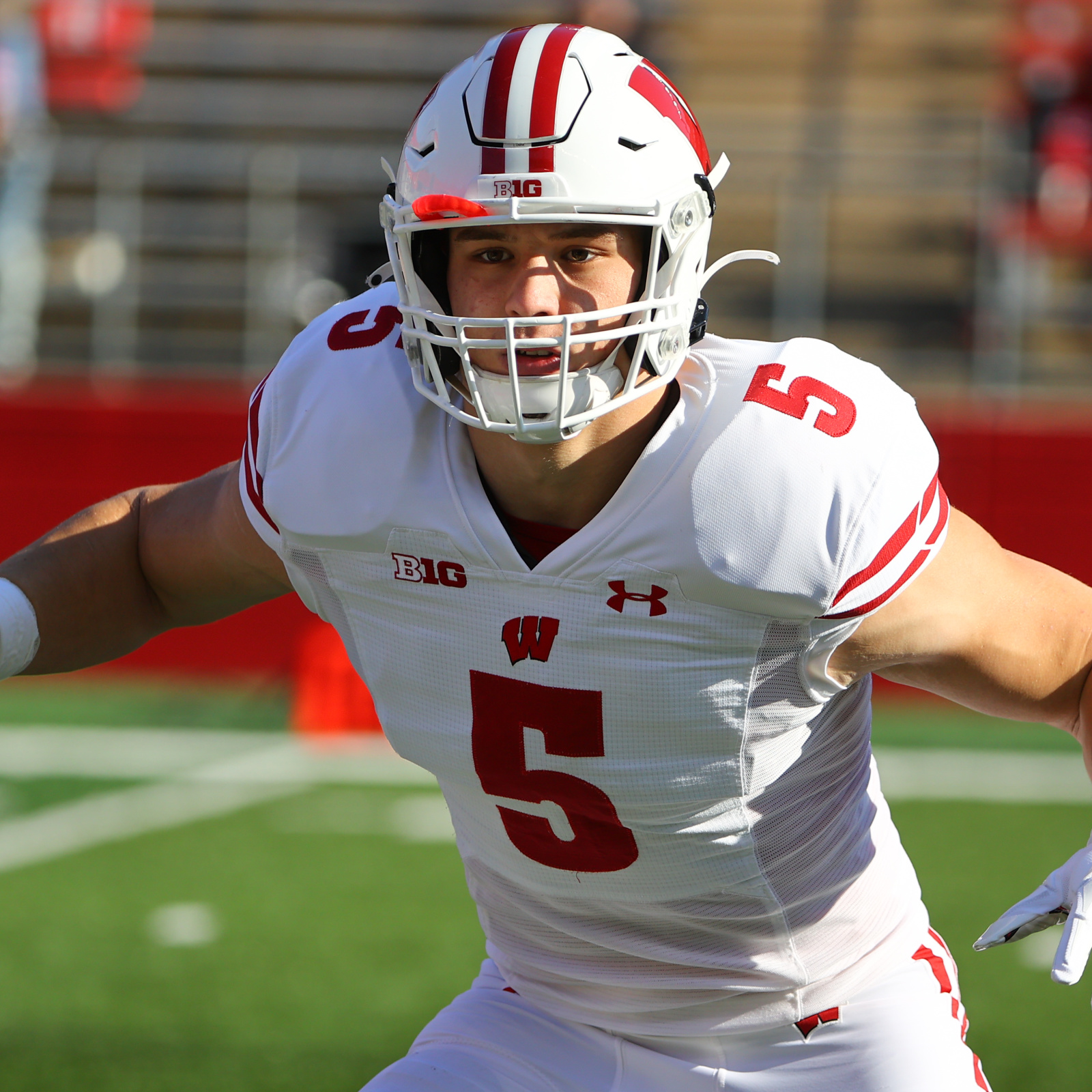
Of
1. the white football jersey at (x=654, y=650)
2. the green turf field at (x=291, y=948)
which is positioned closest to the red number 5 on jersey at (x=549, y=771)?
the white football jersey at (x=654, y=650)

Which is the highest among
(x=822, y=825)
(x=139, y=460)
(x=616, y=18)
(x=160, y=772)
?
(x=616, y=18)

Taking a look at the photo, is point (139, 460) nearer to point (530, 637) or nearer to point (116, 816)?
point (116, 816)

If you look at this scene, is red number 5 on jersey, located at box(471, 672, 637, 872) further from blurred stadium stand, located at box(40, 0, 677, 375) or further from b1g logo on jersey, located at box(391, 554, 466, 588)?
blurred stadium stand, located at box(40, 0, 677, 375)

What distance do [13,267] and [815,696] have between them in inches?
274

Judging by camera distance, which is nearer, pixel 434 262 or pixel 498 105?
pixel 498 105

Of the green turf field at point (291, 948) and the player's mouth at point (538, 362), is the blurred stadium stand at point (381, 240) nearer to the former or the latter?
the green turf field at point (291, 948)

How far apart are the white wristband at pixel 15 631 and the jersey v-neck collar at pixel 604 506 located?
0.63m

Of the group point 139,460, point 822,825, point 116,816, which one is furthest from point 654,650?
point 139,460

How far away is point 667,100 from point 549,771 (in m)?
0.90

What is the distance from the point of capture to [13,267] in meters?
7.99

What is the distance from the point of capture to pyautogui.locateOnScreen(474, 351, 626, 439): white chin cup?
1.90 meters

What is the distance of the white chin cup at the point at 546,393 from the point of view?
1900mm

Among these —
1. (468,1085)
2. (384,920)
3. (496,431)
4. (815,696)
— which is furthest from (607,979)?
(384,920)

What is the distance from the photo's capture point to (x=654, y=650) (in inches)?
75.2
